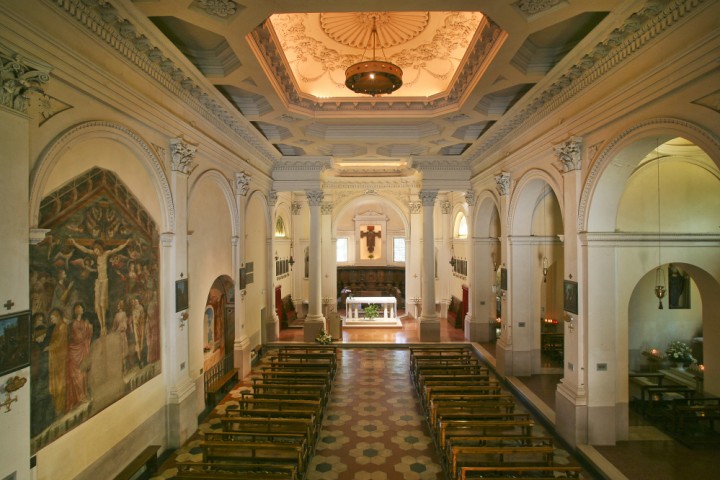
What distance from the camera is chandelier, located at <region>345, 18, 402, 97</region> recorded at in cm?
657

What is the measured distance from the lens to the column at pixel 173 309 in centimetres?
712

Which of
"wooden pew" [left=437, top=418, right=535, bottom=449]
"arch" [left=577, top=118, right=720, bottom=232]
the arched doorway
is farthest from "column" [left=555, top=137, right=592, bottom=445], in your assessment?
the arched doorway

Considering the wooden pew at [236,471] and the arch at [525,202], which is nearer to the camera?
the wooden pew at [236,471]

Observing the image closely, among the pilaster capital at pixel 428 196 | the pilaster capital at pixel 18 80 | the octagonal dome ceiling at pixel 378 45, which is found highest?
the octagonal dome ceiling at pixel 378 45

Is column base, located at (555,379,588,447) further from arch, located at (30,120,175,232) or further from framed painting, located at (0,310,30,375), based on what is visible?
framed painting, located at (0,310,30,375)

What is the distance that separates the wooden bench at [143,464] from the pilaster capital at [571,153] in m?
8.58

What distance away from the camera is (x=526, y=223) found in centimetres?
1072

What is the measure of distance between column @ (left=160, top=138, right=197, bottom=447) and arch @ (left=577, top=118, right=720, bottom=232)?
282 inches

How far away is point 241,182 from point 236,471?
7073 mm

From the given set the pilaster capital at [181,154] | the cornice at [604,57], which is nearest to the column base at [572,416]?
the cornice at [604,57]

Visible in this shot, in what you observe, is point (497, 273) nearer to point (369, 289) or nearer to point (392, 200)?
point (392, 200)

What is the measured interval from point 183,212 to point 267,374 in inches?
167

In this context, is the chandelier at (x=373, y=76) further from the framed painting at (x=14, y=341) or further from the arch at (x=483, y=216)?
the arch at (x=483, y=216)

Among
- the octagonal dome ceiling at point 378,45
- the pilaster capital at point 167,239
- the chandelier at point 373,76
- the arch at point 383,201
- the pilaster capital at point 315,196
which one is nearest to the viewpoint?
the chandelier at point 373,76
